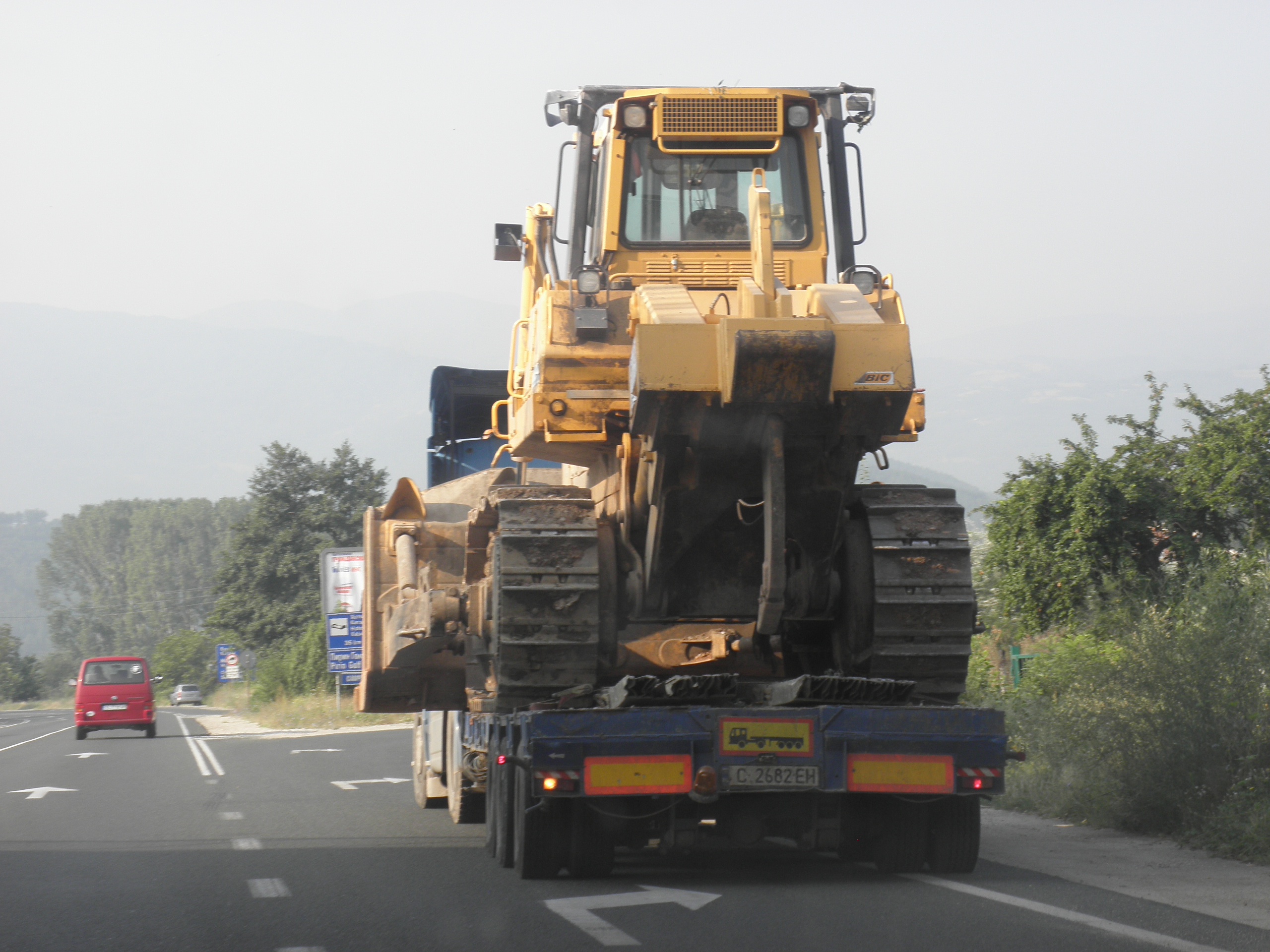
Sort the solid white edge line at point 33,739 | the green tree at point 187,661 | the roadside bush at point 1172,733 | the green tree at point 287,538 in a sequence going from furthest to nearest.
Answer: the green tree at point 187,661, the green tree at point 287,538, the solid white edge line at point 33,739, the roadside bush at point 1172,733

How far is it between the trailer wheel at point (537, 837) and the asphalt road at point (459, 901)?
0.30 feet

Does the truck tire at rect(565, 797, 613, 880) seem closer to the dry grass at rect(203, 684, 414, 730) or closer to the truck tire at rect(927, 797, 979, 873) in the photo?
the truck tire at rect(927, 797, 979, 873)

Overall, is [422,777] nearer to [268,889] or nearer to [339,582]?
[268,889]

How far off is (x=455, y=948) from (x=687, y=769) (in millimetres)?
1646

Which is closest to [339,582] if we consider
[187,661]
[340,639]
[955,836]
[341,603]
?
[341,603]

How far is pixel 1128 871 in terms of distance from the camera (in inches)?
365

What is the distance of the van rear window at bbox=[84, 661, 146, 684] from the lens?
3844cm

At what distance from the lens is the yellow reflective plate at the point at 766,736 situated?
26.2 feet

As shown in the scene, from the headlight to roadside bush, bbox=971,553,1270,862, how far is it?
5708 millimetres

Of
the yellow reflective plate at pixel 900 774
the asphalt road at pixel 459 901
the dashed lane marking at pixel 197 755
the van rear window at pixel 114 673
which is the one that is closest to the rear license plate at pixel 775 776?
the yellow reflective plate at pixel 900 774

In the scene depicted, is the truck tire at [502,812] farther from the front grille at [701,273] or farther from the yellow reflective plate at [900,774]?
the front grille at [701,273]

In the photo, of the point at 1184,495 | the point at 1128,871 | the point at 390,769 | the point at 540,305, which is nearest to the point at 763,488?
the point at 540,305

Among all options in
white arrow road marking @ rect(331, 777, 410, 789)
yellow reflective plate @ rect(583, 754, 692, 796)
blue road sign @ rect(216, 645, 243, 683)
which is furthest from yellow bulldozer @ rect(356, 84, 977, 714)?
blue road sign @ rect(216, 645, 243, 683)

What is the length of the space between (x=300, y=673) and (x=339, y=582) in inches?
681
